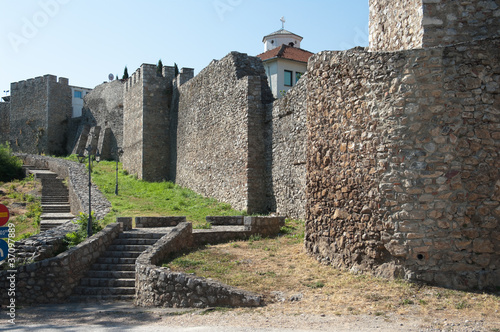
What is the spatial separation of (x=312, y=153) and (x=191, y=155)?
13217 millimetres

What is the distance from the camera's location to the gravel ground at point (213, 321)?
568 centimetres

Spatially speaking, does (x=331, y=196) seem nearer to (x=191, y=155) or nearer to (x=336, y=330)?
(x=336, y=330)

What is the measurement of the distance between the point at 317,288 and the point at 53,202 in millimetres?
15649

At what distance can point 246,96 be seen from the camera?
16.3 metres

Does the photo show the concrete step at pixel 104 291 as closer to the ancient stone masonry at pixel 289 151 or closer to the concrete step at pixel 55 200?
the ancient stone masonry at pixel 289 151

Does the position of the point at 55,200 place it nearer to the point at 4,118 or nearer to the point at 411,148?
the point at 411,148

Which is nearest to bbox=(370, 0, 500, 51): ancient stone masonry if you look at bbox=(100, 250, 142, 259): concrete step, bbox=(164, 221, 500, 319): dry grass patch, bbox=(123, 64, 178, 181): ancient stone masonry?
bbox=(164, 221, 500, 319): dry grass patch

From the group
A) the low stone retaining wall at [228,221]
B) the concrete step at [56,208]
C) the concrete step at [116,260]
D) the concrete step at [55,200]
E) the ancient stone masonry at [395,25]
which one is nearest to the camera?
the ancient stone masonry at [395,25]

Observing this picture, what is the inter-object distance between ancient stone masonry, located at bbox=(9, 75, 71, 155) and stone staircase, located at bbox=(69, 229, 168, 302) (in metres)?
31.1

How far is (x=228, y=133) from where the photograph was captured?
18.0 meters

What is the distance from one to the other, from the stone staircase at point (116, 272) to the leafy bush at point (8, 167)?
16595mm

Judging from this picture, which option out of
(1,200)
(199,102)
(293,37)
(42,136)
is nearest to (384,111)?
(199,102)

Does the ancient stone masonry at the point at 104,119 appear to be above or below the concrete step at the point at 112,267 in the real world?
above

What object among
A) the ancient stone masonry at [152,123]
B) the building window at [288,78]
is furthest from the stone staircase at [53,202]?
the building window at [288,78]
